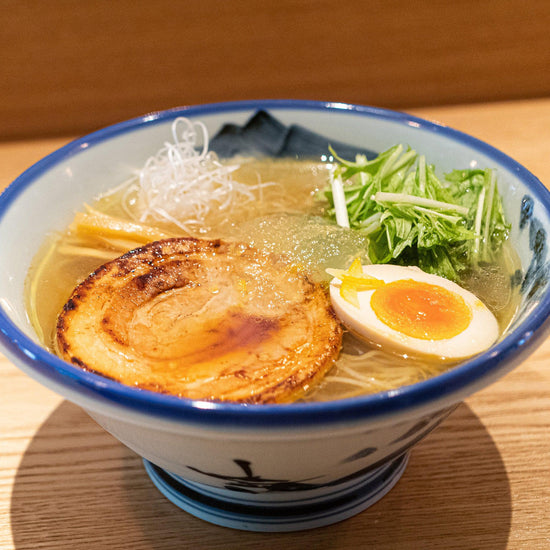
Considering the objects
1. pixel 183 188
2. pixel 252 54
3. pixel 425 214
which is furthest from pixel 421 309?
pixel 252 54

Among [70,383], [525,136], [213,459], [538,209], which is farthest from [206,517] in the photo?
[525,136]

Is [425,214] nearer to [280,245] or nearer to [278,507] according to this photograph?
[280,245]

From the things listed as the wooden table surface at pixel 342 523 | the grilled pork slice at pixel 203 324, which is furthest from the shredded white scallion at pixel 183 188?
the wooden table surface at pixel 342 523

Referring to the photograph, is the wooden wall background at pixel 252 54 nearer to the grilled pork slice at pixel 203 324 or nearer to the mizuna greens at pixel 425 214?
the mizuna greens at pixel 425 214

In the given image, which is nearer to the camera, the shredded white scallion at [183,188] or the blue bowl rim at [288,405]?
the blue bowl rim at [288,405]

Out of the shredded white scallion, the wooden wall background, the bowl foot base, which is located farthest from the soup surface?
the wooden wall background

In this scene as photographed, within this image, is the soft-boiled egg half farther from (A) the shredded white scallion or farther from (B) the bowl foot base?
(A) the shredded white scallion

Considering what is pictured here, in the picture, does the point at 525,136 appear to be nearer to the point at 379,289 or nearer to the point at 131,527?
the point at 379,289
